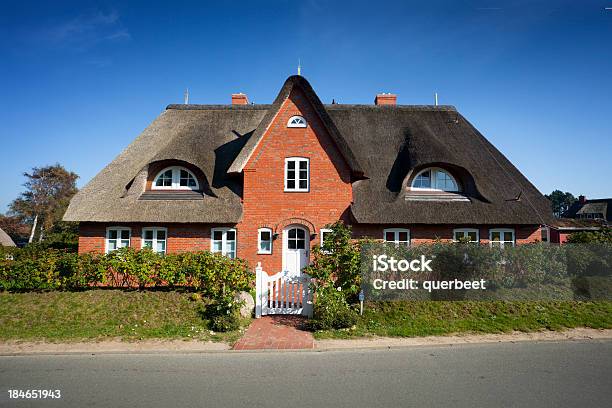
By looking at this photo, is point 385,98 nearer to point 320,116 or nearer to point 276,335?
point 320,116

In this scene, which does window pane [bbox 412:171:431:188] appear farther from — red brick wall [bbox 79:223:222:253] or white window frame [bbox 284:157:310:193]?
red brick wall [bbox 79:223:222:253]

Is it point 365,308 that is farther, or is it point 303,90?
point 303,90

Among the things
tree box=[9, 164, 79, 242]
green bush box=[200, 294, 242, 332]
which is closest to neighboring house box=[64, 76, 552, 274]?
green bush box=[200, 294, 242, 332]

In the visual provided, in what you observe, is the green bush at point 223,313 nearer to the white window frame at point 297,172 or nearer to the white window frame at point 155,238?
the white window frame at point 155,238

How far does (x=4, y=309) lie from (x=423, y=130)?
17295 mm

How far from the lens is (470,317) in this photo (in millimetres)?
10000

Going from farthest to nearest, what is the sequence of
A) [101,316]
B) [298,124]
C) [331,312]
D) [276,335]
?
[298,124]
[101,316]
[331,312]
[276,335]

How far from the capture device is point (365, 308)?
1028cm

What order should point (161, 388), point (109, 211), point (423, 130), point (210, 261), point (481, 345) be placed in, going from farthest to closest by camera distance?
point (423, 130), point (109, 211), point (210, 261), point (481, 345), point (161, 388)

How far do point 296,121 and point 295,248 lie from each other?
5.39m

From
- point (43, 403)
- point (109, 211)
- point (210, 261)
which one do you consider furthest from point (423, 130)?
point (43, 403)

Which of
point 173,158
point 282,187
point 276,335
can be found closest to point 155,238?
point 173,158

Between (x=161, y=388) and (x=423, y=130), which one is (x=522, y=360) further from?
(x=423, y=130)

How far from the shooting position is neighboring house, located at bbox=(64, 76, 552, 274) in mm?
14445
